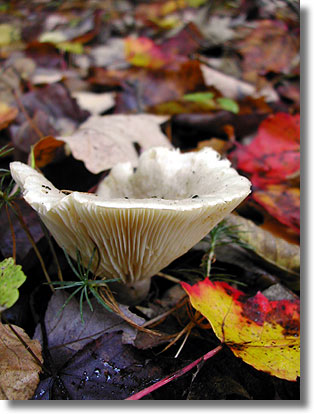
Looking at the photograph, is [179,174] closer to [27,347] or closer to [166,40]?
[27,347]

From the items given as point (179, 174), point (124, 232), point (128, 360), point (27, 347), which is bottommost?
point (128, 360)

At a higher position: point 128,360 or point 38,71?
point 38,71

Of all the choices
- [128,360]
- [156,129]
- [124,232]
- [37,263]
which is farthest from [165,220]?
[156,129]

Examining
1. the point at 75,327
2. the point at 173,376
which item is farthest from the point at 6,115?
the point at 173,376

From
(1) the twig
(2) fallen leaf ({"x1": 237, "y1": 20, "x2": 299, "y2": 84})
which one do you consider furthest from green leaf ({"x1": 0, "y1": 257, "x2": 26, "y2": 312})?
(2) fallen leaf ({"x1": 237, "y1": 20, "x2": 299, "y2": 84})

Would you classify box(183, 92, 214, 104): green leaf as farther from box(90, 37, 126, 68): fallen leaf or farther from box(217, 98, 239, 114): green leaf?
box(90, 37, 126, 68): fallen leaf

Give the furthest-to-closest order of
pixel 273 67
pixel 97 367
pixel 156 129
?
pixel 273 67 < pixel 156 129 < pixel 97 367

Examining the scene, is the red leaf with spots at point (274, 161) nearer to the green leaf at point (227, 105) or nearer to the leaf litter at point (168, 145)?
the leaf litter at point (168, 145)
